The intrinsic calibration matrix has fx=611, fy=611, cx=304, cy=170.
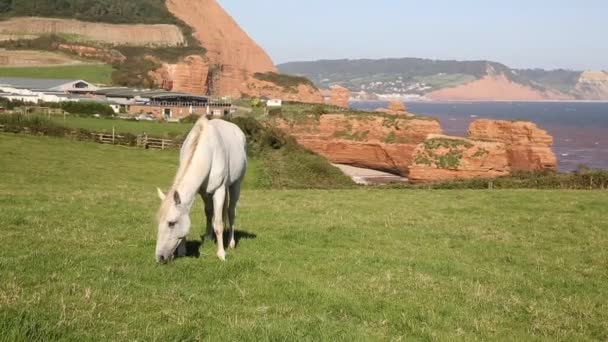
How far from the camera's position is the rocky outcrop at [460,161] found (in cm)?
7456

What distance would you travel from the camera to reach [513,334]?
25.2ft

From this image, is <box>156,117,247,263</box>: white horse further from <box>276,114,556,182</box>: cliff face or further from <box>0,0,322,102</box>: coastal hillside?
<box>0,0,322,102</box>: coastal hillside

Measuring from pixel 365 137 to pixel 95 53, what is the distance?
319 feet

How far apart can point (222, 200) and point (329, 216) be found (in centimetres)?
819

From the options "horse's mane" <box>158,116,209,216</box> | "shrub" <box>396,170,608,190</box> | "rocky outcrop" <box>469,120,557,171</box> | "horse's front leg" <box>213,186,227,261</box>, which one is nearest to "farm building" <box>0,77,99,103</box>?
"rocky outcrop" <box>469,120,557,171</box>

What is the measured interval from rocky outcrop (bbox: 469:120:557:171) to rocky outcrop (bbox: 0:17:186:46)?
401 feet

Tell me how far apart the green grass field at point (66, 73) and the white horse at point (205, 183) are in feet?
439

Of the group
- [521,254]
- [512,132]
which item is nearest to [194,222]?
[521,254]

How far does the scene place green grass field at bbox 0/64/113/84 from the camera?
13575 cm

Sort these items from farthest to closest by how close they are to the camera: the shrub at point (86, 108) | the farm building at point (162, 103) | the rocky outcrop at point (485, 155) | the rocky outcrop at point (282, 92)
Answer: the rocky outcrop at point (282, 92) → the farm building at point (162, 103) → the shrub at point (86, 108) → the rocky outcrop at point (485, 155)

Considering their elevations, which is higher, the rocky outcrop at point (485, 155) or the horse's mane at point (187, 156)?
the horse's mane at point (187, 156)

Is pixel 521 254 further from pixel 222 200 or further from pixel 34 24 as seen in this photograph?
pixel 34 24

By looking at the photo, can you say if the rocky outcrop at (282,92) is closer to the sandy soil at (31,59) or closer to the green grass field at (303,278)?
the sandy soil at (31,59)

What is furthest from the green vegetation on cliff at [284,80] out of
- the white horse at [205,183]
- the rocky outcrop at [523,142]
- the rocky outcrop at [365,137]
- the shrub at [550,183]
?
the white horse at [205,183]
